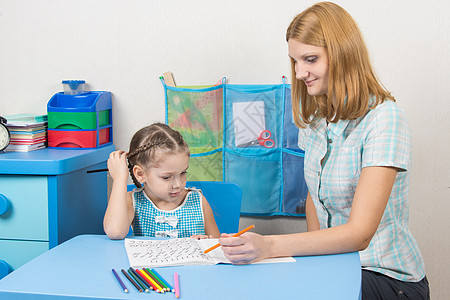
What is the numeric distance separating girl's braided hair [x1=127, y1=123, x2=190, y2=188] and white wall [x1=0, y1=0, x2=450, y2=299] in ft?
1.58

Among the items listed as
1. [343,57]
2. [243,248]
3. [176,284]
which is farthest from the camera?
[343,57]

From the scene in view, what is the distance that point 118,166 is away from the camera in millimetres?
1585

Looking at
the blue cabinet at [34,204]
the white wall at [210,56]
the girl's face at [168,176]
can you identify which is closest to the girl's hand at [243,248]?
the girl's face at [168,176]

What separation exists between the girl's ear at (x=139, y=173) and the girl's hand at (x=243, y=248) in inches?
22.2

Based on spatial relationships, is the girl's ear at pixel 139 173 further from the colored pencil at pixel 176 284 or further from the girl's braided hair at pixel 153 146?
the colored pencil at pixel 176 284

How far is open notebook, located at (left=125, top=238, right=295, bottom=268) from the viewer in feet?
Answer: 3.74

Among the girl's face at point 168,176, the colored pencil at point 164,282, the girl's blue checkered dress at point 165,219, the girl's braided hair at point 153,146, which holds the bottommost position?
the girl's blue checkered dress at point 165,219

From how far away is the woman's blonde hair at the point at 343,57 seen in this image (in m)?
1.37

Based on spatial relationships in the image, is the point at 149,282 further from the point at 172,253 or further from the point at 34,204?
the point at 34,204

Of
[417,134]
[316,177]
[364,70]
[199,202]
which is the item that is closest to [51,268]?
[199,202]

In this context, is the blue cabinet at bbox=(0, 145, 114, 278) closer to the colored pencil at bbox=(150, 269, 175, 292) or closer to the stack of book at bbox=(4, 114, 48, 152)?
the stack of book at bbox=(4, 114, 48, 152)

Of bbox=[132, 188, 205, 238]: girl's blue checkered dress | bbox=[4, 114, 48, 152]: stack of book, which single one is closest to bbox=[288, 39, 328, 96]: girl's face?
bbox=[132, 188, 205, 238]: girl's blue checkered dress

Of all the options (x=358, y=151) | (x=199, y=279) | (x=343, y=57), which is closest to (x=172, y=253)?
(x=199, y=279)

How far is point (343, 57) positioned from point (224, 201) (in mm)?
689
